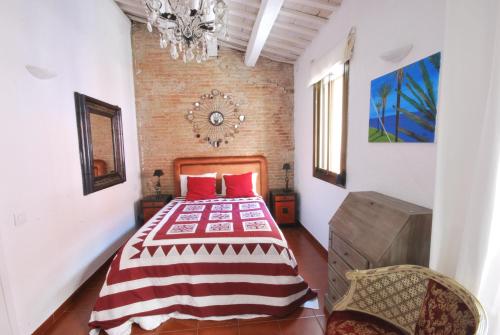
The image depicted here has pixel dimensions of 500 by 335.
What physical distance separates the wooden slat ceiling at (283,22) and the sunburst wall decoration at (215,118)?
95cm

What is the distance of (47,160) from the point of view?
6.79ft

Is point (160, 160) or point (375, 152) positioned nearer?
point (375, 152)

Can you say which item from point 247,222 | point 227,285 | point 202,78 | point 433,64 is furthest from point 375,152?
point 202,78

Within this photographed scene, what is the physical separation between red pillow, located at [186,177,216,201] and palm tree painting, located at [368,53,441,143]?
99.5 inches

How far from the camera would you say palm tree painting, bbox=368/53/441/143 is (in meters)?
1.46

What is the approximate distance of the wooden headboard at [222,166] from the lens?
13.9 ft

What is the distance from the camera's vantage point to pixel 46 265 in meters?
2.02

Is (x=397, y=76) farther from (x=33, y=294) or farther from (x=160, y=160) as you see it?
(x=160, y=160)

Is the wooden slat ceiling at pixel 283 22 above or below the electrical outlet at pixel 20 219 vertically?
above

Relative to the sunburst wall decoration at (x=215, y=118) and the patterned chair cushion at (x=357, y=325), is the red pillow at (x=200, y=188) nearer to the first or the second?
the sunburst wall decoration at (x=215, y=118)

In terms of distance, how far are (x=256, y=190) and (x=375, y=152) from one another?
249 cm

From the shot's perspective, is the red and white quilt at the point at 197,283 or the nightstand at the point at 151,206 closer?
the red and white quilt at the point at 197,283

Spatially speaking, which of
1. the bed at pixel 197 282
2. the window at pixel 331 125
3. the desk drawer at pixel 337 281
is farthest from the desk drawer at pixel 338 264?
the window at pixel 331 125

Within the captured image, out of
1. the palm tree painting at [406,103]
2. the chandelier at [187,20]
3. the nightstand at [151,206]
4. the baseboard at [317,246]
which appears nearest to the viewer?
the palm tree painting at [406,103]
